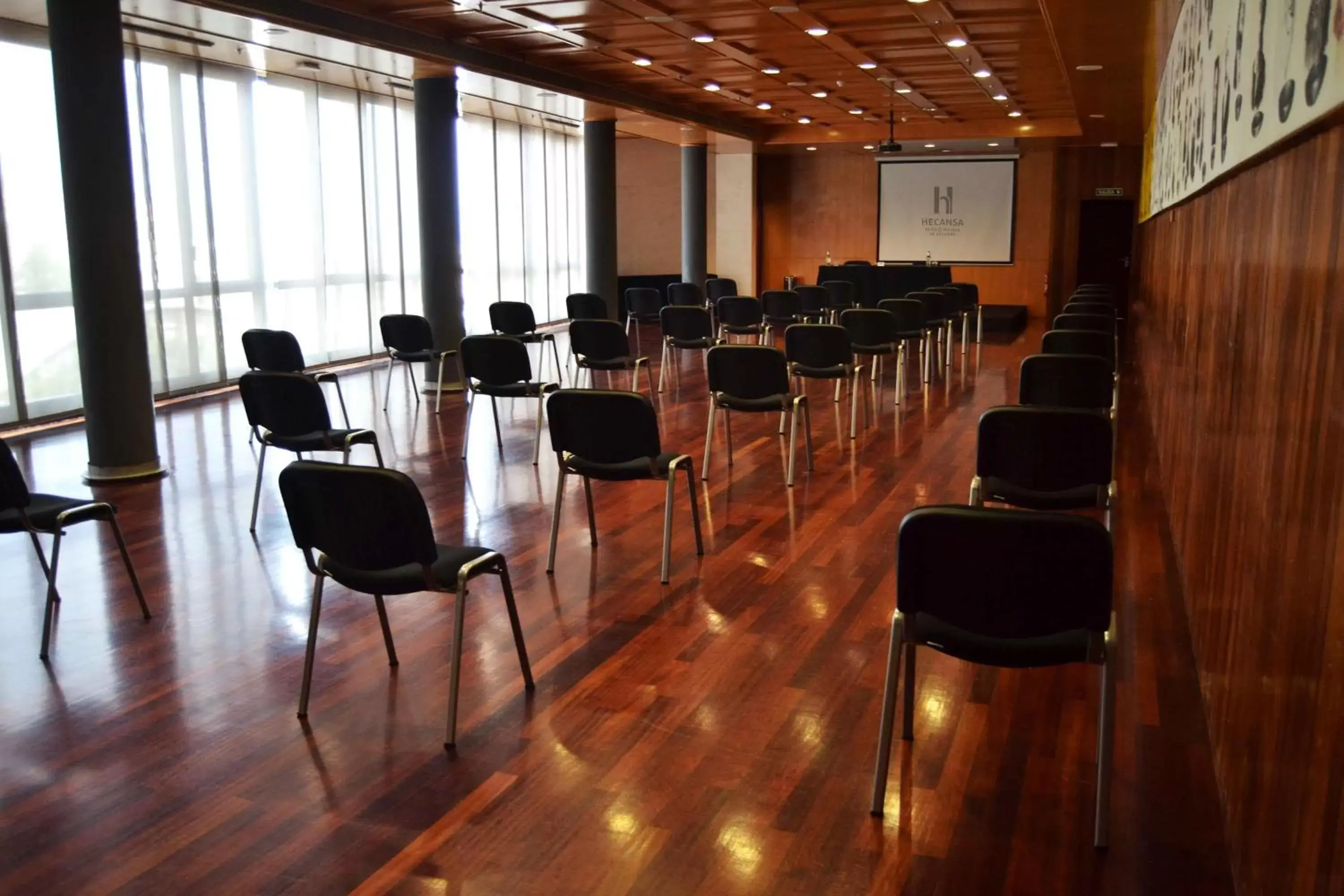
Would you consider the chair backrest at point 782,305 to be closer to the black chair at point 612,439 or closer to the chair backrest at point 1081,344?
the chair backrest at point 1081,344

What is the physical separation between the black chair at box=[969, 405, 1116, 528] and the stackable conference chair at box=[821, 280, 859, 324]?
10.4m

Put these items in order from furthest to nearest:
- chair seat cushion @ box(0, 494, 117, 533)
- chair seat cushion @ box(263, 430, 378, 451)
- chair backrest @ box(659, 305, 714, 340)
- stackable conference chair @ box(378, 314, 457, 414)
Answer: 1. chair backrest @ box(659, 305, 714, 340)
2. stackable conference chair @ box(378, 314, 457, 414)
3. chair seat cushion @ box(263, 430, 378, 451)
4. chair seat cushion @ box(0, 494, 117, 533)

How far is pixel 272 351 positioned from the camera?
8289 mm

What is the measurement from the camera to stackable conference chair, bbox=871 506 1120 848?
2727mm

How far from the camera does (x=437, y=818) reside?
10.1 feet

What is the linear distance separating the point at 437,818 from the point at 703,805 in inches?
28.4

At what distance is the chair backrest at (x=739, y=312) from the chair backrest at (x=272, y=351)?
201 inches

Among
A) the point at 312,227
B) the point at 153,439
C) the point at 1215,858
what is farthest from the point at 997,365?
the point at 1215,858

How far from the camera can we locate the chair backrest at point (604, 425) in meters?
4.99

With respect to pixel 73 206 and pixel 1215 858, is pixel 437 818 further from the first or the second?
pixel 73 206

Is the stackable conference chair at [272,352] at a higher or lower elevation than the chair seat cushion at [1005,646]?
higher

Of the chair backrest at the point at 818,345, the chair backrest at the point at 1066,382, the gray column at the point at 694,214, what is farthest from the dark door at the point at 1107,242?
the chair backrest at the point at 1066,382

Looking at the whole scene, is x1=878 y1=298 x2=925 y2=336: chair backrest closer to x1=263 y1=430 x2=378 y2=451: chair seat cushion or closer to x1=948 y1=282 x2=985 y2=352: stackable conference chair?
x1=948 y1=282 x2=985 y2=352: stackable conference chair

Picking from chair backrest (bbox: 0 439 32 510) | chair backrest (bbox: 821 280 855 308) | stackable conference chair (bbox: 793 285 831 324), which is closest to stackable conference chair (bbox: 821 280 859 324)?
chair backrest (bbox: 821 280 855 308)
